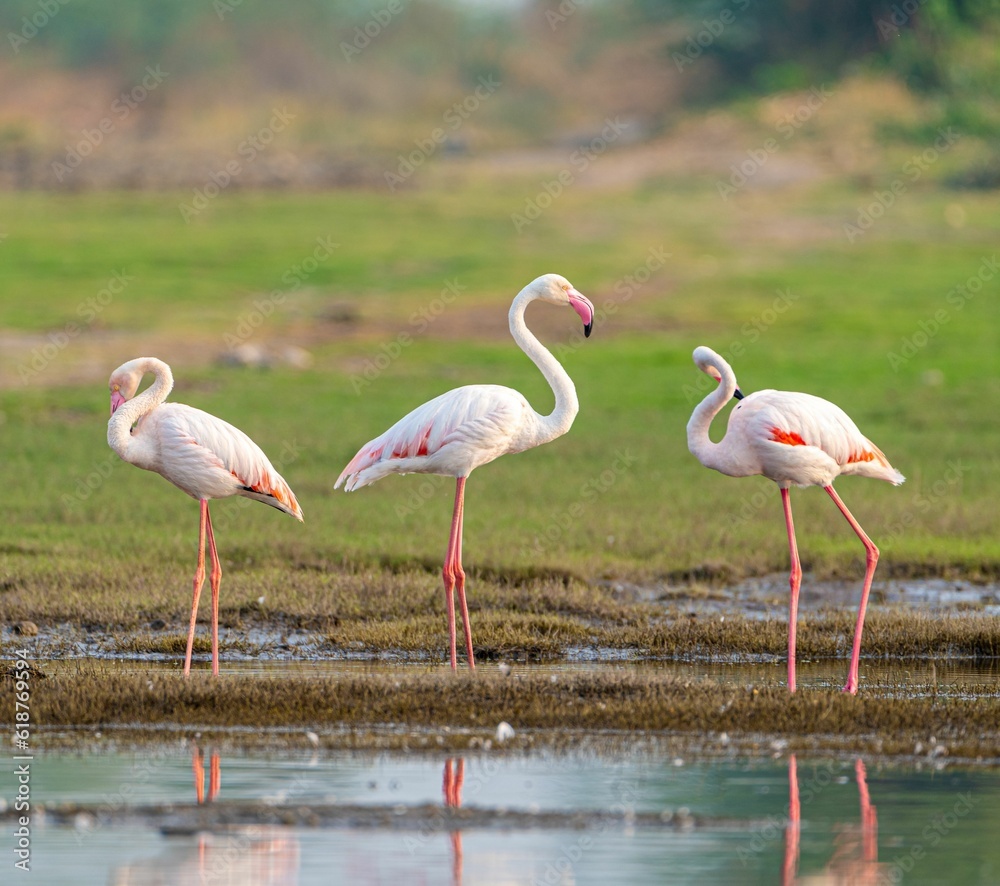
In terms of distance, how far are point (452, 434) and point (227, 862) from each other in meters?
4.14

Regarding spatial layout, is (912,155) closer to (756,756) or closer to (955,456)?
(955,456)

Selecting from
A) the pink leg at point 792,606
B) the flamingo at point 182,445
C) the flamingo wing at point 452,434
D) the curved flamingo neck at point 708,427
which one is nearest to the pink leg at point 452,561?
the flamingo wing at point 452,434

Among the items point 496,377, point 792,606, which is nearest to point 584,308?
point 792,606

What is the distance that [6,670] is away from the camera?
29.0 ft

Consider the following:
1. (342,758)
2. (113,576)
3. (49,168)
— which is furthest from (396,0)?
(342,758)

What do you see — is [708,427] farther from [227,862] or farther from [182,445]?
[227,862]

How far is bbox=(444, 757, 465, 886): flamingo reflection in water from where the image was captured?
5973mm

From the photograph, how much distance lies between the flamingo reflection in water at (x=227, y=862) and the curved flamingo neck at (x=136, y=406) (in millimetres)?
3728

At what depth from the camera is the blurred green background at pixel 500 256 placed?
14203mm

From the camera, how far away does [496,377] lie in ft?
69.7

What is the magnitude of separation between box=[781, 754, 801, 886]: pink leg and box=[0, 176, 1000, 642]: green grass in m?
4.16

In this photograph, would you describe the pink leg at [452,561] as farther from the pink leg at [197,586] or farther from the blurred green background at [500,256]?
the blurred green background at [500,256]

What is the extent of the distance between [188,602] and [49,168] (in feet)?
109

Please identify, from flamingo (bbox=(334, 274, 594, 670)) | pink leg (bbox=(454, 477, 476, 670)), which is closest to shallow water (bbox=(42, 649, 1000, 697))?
pink leg (bbox=(454, 477, 476, 670))
